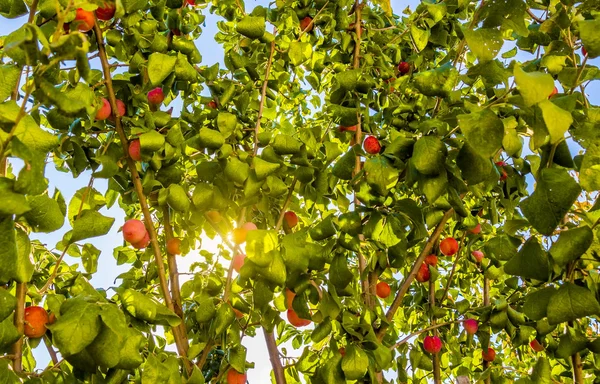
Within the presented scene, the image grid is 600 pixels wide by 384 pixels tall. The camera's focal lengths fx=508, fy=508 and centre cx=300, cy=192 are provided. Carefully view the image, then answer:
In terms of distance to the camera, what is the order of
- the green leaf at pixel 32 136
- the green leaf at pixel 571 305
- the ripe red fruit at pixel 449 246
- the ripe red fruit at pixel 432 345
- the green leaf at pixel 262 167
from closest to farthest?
the green leaf at pixel 32 136 < the green leaf at pixel 571 305 < the green leaf at pixel 262 167 < the ripe red fruit at pixel 432 345 < the ripe red fruit at pixel 449 246

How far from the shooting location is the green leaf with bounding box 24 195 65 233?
36.6 inches

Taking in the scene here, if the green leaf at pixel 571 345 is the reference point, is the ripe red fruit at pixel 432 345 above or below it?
above

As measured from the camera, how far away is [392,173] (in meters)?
1.24

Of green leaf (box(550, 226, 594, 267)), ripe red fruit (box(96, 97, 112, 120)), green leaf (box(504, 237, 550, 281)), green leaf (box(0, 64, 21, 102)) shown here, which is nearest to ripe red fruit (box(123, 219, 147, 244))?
ripe red fruit (box(96, 97, 112, 120))

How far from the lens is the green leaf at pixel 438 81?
45.3 inches

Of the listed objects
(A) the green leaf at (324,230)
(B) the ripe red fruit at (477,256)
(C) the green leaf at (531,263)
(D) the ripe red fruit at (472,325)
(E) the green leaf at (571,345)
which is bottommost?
(E) the green leaf at (571,345)

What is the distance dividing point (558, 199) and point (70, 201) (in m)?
1.33

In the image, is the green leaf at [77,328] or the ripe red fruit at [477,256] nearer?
the green leaf at [77,328]

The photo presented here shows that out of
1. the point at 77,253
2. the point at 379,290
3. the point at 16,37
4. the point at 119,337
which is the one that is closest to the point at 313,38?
the point at 379,290

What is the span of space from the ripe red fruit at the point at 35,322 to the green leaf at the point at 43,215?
405 mm

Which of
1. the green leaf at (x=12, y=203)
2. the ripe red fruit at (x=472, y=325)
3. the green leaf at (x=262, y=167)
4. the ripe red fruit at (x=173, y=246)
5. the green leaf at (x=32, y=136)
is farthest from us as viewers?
the ripe red fruit at (x=472, y=325)

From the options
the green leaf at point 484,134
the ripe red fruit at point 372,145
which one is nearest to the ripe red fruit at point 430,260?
the ripe red fruit at point 372,145

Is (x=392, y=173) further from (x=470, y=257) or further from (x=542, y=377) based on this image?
(x=470, y=257)

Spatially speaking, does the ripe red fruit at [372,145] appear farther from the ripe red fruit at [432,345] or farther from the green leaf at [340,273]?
the ripe red fruit at [432,345]
